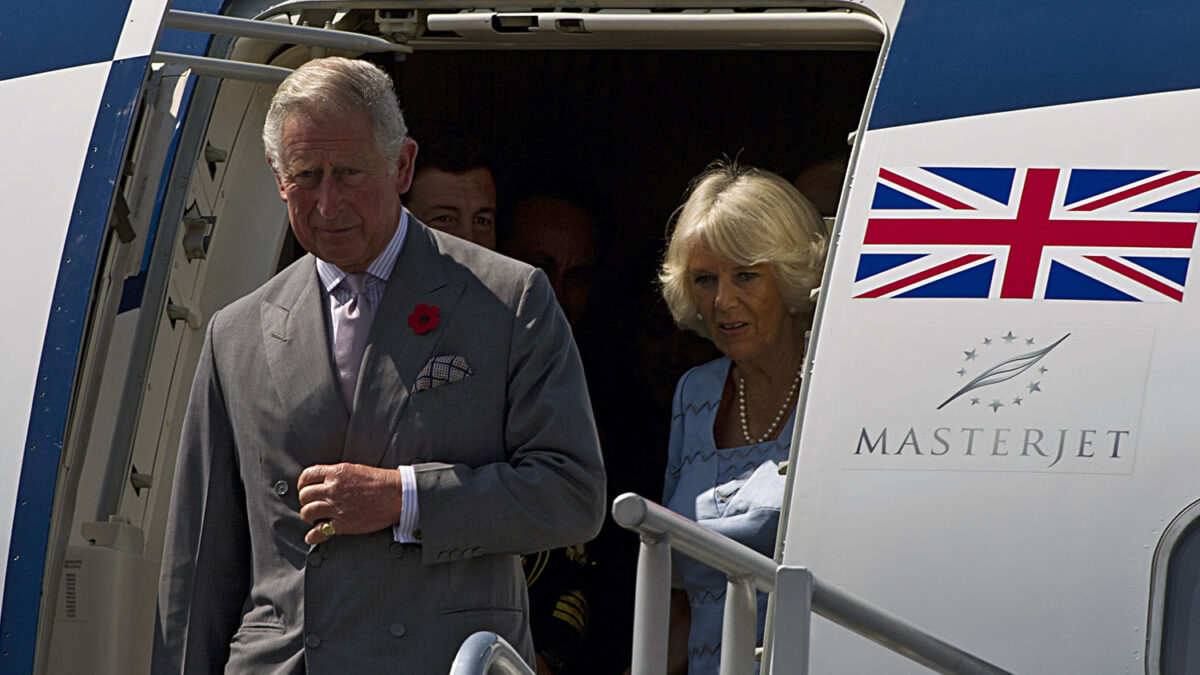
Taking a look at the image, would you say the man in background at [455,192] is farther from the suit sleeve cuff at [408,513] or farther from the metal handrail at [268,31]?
the suit sleeve cuff at [408,513]

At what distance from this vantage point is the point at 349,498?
260cm

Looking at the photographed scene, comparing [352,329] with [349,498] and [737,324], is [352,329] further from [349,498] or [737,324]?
[737,324]

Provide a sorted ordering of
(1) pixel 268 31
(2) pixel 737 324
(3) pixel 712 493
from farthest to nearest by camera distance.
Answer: (2) pixel 737 324 → (3) pixel 712 493 → (1) pixel 268 31

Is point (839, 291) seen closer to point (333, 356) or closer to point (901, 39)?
point (901, 39)

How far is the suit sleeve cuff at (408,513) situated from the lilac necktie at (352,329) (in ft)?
0.70

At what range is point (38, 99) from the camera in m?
3.30

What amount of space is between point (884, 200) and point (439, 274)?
0.79 meters

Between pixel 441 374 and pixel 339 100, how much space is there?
0.49m

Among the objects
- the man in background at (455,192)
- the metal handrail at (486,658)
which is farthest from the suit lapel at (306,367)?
the man in background at (455,192)

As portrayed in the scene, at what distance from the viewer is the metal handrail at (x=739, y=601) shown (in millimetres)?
2186

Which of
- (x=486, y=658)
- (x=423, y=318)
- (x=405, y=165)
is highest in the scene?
(x=405, y=165)

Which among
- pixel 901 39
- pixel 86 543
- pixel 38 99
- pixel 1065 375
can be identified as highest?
pixel 901 39

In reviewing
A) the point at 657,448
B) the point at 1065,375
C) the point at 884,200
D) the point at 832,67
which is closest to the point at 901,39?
the point at 884,200

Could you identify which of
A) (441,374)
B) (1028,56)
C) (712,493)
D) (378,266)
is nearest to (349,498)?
(441,374)
